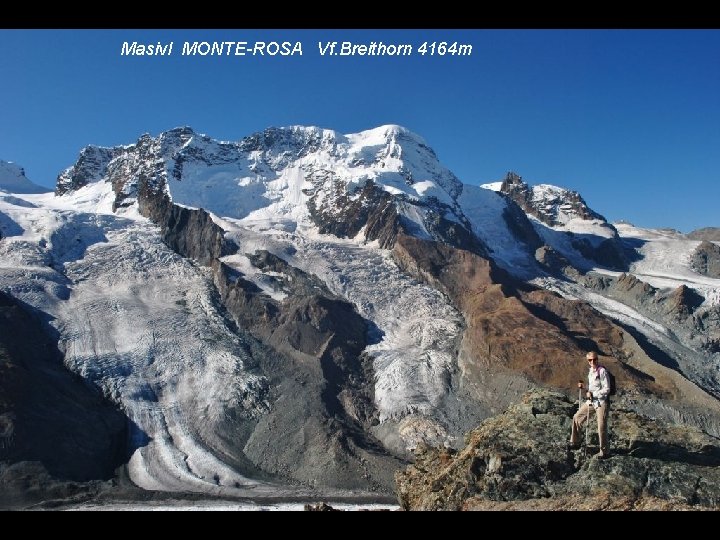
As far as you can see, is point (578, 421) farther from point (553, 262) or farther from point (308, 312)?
point (553, 262)

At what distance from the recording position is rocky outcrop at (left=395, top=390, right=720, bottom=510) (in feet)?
40.7

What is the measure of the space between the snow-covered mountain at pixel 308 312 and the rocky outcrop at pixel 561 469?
176ft

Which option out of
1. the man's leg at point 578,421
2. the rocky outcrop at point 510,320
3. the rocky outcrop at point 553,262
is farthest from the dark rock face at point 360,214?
the man's leg at point 578,421

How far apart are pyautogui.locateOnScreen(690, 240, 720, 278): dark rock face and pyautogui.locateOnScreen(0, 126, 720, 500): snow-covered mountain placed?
568 millimetres

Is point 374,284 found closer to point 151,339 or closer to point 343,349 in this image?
point 343,349

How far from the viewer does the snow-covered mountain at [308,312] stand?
3059 inches

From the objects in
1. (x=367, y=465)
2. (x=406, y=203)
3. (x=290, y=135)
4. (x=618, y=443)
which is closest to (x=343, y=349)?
(x=367, y=465)

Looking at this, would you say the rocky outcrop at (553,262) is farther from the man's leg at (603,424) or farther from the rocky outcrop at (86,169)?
the man's leg at (603,424)

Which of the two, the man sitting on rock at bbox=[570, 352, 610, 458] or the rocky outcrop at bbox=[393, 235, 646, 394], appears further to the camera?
the rocky outcrop at bbox=[393, 235, 646, 394]

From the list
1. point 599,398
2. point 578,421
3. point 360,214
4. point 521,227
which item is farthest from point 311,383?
point 521,227

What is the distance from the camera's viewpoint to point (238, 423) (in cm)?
7969

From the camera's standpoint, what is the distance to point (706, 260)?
178500 millimetres

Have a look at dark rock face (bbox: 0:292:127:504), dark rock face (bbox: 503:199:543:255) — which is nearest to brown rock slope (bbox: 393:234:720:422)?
dark rock face (bbox: 0:292:127:504)

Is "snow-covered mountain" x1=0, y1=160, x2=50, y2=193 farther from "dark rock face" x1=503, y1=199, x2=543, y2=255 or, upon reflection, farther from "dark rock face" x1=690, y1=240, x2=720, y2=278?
"dark rock face" x1=690, y1=240, x2=720, y2=278
